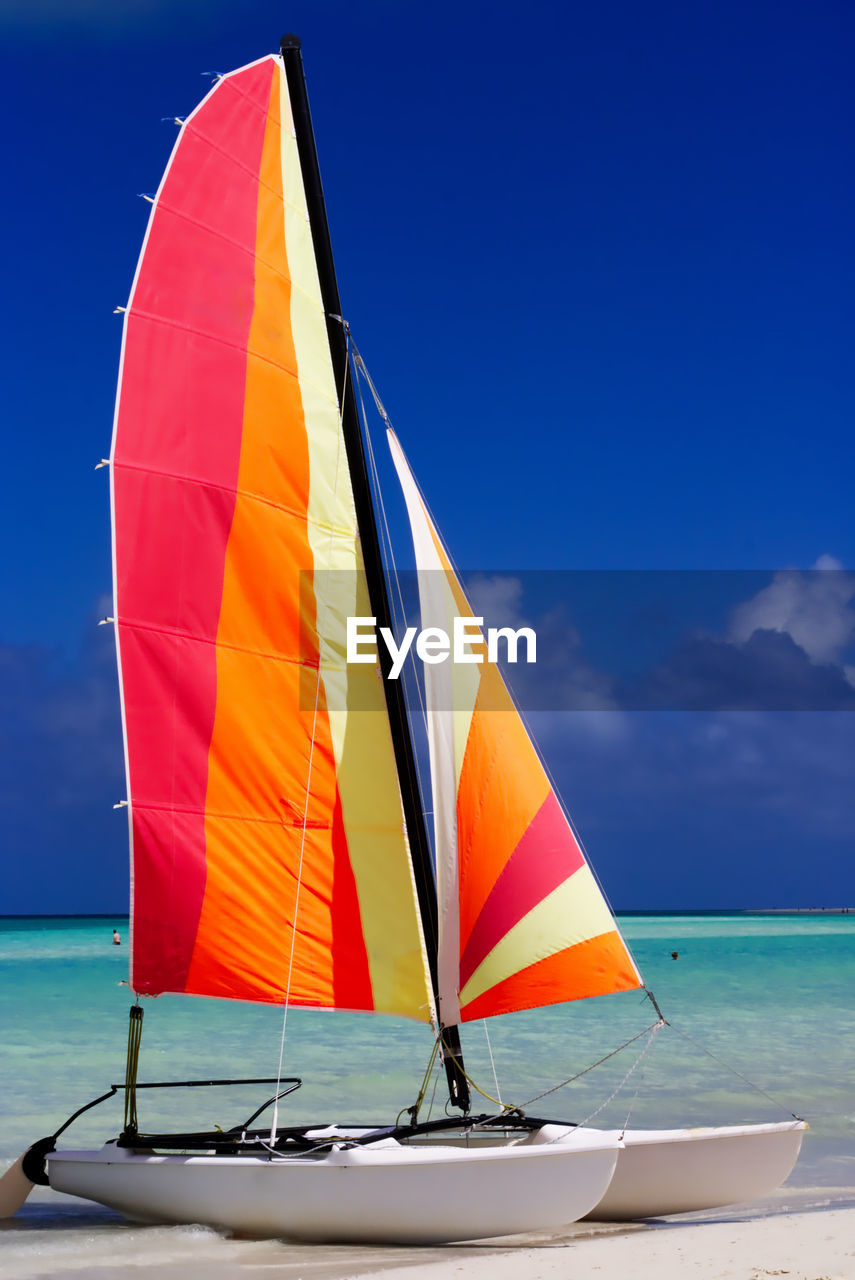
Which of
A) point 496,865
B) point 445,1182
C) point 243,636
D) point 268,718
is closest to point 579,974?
point 496,865

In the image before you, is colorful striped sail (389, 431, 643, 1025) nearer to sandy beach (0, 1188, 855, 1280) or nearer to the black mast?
the black mast

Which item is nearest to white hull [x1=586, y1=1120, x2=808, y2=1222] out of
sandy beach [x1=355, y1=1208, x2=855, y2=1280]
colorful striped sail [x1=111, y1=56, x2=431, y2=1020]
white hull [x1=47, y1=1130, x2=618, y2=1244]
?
sandy beach [x1=355, y1=1208, x2=855, y2=1280]

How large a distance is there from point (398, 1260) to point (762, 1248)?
203 centimetres

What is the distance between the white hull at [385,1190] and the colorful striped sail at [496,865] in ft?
3.23

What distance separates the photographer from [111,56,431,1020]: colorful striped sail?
8211 mm

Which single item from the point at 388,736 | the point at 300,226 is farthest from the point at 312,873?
the point at 300,226

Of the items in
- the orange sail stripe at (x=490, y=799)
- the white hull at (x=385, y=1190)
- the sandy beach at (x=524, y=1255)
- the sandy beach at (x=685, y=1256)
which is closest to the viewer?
the sandy beach at (x=685, y=1256)

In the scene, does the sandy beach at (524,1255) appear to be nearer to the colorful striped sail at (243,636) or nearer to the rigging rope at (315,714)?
the rigging rope at (315,714)

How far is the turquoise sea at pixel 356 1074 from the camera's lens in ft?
24.5

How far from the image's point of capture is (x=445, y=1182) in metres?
6.93

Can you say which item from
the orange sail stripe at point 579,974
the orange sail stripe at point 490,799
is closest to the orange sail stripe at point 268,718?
the orange sail stripe at point 490,799

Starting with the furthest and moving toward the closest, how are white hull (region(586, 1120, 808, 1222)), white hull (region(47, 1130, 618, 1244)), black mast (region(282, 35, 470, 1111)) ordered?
1. black mast (region(282, 35, 470, 1111))
2. white hull (region(586, 1120, 808, 1222))
3. white hull (region(47, 1130, 618, 1244))

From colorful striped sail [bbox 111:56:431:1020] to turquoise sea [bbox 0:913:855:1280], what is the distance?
1.71 m

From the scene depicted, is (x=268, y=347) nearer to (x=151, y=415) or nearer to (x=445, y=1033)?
(x=151, y=415)
